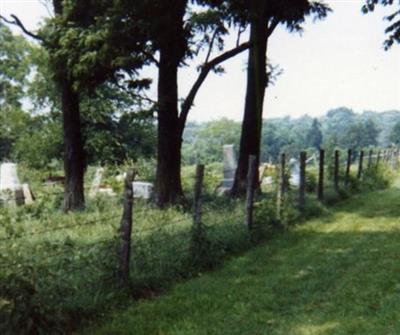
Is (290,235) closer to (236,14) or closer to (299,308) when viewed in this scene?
(299,308)

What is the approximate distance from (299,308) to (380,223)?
7378 mm

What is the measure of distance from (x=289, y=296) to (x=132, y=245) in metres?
2.56

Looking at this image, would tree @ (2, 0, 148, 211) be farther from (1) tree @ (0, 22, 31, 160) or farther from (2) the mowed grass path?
(1) tree @ (0, 22, 31, 160)

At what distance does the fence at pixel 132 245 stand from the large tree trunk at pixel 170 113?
63.5 inches

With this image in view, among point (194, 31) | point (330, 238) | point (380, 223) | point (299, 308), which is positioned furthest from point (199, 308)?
point (194, 31)

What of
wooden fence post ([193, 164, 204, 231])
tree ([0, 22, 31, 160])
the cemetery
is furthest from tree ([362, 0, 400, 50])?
tree ([0, 22, 31, 160])

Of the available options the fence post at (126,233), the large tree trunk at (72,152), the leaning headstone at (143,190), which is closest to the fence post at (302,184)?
the leaning headstone at (143,190)

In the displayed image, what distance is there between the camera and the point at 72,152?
16.2 meters

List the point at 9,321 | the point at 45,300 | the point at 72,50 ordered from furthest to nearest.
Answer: the point at 72,50
the point at 45,300
the point at 9,321

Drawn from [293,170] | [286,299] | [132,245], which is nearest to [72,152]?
[132,245]

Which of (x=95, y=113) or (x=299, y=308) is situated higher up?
(x=95, y=113)

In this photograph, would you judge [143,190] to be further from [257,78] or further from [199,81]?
[257,78]

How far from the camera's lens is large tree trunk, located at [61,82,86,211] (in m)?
15.9

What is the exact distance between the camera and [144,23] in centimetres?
1398
